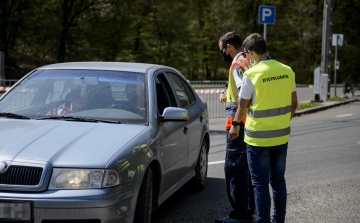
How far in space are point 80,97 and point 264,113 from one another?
1.85m

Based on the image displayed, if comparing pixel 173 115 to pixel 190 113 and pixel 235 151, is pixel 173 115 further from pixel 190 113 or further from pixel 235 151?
pixel 190 113

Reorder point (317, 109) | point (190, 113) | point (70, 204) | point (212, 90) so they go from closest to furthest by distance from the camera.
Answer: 1. point (70, 204)
2. point (190, 113)
3. point (212, 90)
4. point (317, 109)

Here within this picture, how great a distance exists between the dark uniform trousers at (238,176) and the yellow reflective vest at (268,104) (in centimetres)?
53

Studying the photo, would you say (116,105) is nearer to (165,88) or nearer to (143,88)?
(143,88)

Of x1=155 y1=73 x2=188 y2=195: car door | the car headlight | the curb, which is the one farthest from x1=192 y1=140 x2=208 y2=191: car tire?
the curb

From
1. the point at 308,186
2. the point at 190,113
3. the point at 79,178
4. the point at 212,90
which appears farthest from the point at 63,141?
the point at 212,90

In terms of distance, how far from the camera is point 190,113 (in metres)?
7.56

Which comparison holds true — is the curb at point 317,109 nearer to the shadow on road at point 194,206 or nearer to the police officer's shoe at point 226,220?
the shadow on road at point 194,206

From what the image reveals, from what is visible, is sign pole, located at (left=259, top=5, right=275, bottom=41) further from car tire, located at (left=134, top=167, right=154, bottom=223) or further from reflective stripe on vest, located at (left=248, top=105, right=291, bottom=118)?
car tire, located at (left=134, top=167, right=154, bottom=223)

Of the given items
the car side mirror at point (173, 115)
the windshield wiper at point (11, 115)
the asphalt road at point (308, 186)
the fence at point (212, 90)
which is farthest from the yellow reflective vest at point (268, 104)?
the fence at point (212, 90)

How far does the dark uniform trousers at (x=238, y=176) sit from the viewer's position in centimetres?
623

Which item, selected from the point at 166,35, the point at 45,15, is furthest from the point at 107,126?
the point at 166,35

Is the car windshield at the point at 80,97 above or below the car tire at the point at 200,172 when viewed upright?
above

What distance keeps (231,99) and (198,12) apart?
159 ft
